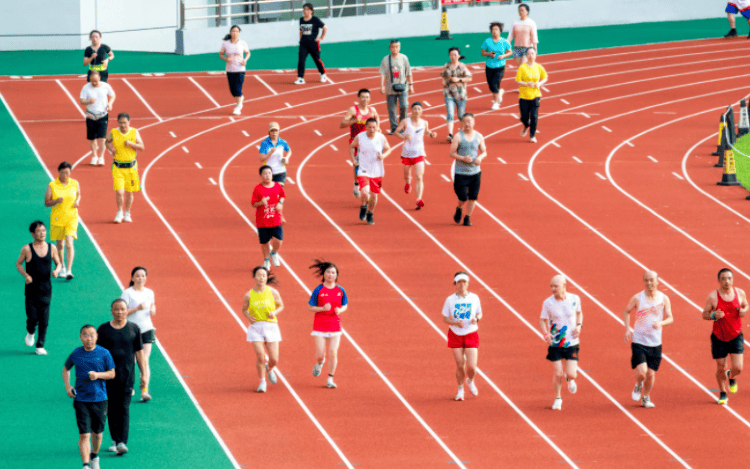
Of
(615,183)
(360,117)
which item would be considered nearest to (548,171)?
(615,183)

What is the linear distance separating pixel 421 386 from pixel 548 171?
31.5 ft

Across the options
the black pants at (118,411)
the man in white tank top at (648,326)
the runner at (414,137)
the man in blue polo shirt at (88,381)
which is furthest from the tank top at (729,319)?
the runner at (414,137)

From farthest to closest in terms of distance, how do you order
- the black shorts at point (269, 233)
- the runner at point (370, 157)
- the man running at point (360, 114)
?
1. the man running at point (360, 114)
2. the runner at point (370, 157)
3. the black shorts at point (269, 233)

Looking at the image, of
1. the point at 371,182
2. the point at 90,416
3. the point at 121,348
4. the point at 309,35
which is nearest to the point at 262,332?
the point at 121,348

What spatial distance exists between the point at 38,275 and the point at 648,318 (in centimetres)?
696

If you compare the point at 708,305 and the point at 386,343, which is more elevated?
the point at 708,305

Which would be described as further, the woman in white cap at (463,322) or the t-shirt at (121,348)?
the woman in white cap at (463,322)

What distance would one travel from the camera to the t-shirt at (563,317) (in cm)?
1217

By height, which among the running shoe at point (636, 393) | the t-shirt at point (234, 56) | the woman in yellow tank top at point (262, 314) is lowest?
the running shoe at point (636, 393)

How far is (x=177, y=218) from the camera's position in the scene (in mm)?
18766

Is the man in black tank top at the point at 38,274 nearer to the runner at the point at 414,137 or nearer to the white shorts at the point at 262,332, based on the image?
the white shorts at the point at 262,332

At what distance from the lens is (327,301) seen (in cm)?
1270

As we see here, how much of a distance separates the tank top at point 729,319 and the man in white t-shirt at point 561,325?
5.20 feet

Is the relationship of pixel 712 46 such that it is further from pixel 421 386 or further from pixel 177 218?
pixel 421 386
